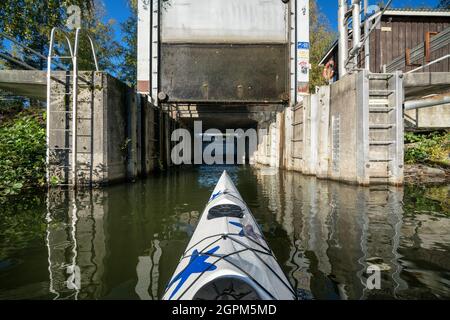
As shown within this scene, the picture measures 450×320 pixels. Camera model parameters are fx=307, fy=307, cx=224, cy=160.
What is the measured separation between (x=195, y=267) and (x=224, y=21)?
57.4ft

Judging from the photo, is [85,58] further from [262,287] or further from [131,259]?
[262,287]

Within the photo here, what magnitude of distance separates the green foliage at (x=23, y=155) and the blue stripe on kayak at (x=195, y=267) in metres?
7.85

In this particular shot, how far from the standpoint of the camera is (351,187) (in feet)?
37.7

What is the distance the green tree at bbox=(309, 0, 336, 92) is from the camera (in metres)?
33.9

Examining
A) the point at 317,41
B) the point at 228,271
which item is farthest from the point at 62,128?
the point at 317,41

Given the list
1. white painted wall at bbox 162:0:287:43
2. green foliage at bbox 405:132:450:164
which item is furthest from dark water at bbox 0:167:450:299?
white painted wall at bbox 162:0:287:43

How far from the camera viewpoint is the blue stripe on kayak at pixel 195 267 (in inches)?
117

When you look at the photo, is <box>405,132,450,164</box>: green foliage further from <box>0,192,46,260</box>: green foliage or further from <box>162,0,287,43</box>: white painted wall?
<box>0,192,46,260</box>: green foliage

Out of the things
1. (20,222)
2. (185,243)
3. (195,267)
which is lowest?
(185,243)

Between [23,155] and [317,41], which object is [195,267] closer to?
[23,155]

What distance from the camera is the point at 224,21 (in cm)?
1802

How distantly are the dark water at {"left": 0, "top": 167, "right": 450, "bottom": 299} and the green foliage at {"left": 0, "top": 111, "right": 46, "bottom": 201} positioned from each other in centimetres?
92
